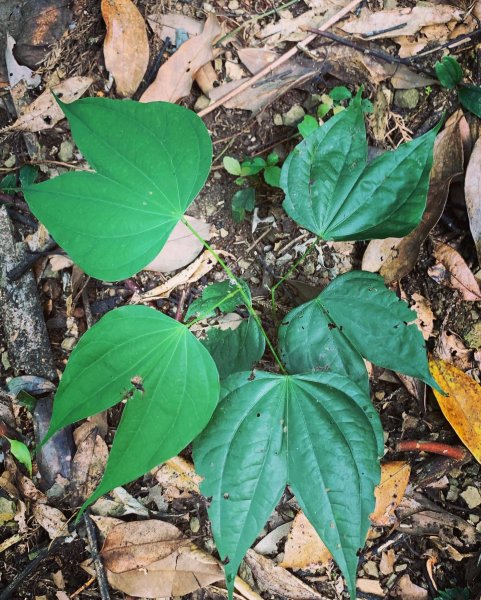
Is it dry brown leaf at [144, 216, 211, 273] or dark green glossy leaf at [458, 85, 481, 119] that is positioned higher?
dark green glossy leaf at [458, 85, 481, 119]

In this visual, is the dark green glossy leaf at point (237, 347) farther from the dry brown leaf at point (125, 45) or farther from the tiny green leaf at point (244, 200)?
the dry brown leaf at point (125, 45)

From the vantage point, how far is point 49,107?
198 cm

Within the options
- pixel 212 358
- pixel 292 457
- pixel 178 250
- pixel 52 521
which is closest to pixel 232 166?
pixel 178 250

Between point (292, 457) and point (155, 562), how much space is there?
0.71 m

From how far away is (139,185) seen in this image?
56.2 inches

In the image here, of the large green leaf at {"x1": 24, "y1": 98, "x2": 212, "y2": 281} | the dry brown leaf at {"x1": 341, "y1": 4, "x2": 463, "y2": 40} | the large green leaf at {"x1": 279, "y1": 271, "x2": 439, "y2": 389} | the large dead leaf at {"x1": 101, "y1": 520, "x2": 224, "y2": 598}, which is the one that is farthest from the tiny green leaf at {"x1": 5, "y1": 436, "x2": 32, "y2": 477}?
the dry brown leaf at {"x1": 341, "y1": 4, "x2": 463, "y2": 40}

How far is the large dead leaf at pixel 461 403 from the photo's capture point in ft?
6.08

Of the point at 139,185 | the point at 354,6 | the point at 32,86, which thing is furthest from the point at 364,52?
the point at 32,86

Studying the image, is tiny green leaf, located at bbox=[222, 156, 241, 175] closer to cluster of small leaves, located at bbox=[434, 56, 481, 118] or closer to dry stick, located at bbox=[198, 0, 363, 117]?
dry stick, located at bbox=[198, 0, 363, 117]

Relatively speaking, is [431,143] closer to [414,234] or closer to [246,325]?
[414,234]

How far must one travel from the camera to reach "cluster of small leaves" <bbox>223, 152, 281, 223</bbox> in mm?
1887

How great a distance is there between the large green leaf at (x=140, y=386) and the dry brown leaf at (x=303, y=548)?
74 cm

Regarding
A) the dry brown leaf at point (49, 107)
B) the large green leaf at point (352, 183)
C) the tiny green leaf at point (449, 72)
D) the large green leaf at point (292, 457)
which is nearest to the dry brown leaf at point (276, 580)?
the large green leaf at point (292, 457)

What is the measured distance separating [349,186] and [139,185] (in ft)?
1.89
